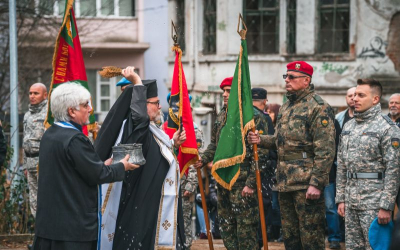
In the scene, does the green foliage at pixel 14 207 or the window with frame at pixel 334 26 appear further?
the window with frame at pixel 334 26

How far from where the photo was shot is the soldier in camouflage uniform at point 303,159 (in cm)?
725

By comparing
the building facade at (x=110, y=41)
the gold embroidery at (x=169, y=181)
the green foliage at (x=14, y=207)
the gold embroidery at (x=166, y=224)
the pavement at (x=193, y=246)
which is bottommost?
the pavement at (x=193, y=246)

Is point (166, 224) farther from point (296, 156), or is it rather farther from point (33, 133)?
point (33, 133)

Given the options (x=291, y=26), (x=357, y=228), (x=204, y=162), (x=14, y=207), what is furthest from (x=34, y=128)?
(x=291, y=26)

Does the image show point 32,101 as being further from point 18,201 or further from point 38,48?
point 38,48

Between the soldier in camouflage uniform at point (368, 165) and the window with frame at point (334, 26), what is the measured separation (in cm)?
1143

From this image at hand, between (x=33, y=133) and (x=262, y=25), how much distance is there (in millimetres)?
9881

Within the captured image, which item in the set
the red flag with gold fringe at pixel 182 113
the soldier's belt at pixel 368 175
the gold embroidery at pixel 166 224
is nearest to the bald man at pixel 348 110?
the soldier's belt at pixel 368 175

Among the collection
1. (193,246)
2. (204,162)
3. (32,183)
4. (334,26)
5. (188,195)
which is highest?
(334,26)

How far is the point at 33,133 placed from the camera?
423 inches

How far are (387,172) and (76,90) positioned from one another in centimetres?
317

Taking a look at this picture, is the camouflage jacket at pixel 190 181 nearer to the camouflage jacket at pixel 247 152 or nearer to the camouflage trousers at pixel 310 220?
the camouflage jacket at pixel 247 152

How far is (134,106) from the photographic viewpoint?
636 centimetres

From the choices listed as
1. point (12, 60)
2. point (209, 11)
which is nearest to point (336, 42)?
point (209, 11)
